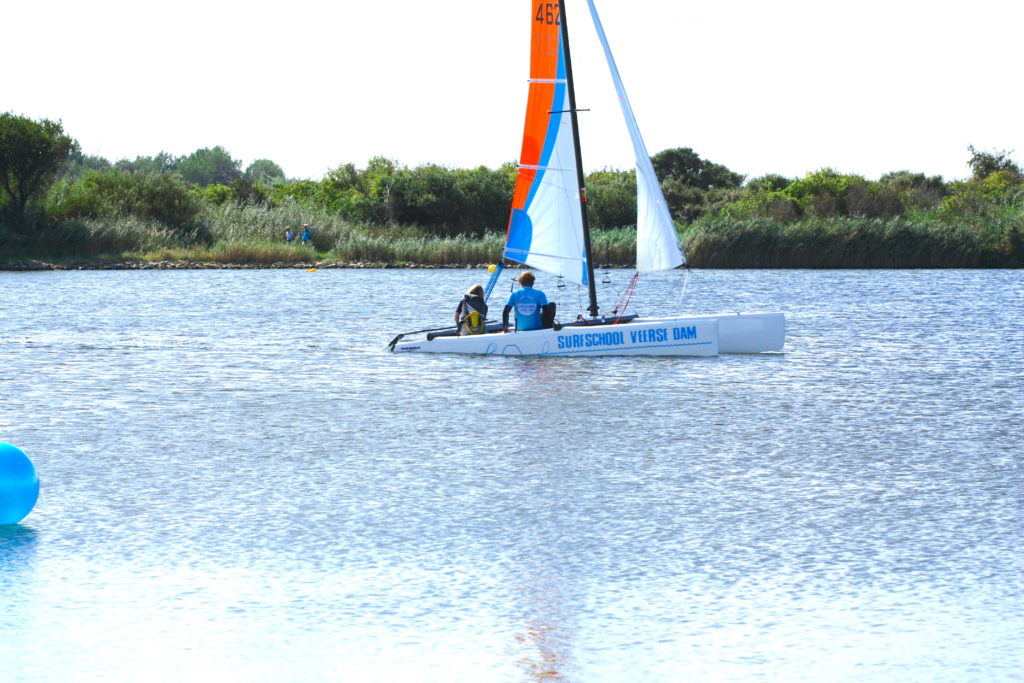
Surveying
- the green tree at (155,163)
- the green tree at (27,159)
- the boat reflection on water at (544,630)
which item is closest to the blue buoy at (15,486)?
the boat reflection on water at (544,630)

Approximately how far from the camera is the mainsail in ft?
75.0

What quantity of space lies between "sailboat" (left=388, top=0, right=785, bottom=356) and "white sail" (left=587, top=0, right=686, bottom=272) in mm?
17

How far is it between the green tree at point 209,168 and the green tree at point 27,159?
362ft

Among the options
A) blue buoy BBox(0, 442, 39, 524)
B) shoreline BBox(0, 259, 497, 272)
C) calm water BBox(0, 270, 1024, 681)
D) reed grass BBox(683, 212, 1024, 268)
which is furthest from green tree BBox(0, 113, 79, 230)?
blue buoy BBox(0, 442, 39, 524)

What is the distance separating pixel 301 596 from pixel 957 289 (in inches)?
1561

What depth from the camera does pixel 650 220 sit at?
22328 millimetres

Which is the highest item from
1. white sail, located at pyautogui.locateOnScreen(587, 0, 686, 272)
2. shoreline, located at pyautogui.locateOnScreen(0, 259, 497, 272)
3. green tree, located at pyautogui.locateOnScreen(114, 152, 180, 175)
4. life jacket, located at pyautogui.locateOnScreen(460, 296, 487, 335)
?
green tree, located at pyautogui.locateOnScreen(114, 152, 180, 175)

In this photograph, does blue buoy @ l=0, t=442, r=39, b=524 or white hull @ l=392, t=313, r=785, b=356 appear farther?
white hull @ l=392, t=313, r=785, b=356

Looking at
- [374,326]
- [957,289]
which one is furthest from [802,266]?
[374,326]

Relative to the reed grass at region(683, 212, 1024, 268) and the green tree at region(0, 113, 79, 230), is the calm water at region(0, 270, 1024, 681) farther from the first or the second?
the green tree at region(0, 113, 79, 230)

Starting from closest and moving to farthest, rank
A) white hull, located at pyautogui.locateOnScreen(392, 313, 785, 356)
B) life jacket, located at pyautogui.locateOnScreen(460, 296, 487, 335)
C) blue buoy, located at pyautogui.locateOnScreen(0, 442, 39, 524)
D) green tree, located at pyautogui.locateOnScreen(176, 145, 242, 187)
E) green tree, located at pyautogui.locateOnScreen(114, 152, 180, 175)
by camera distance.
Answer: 1. blue buoy, located at pyautogui.locateOnScreen(0, 442, 39, 524)
2. white hull, located at pyautogui.locateOnScreen(392, 313, 785, 356)
3. life jacket, located at pyautogui.locateOnScreen(460, 296, 487, 335)
4. green tree, located at pyautogui.locateOnScreen(114, 152, 180, 175)
5. green tree, located at pyautogui.locateOnScreen(176, 145, 242, 187)

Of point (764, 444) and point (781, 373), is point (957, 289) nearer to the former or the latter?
point (781, 373)

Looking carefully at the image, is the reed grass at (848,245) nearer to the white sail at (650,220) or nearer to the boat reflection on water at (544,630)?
the white sail at (650,220)

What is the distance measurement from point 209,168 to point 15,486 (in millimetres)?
172534
